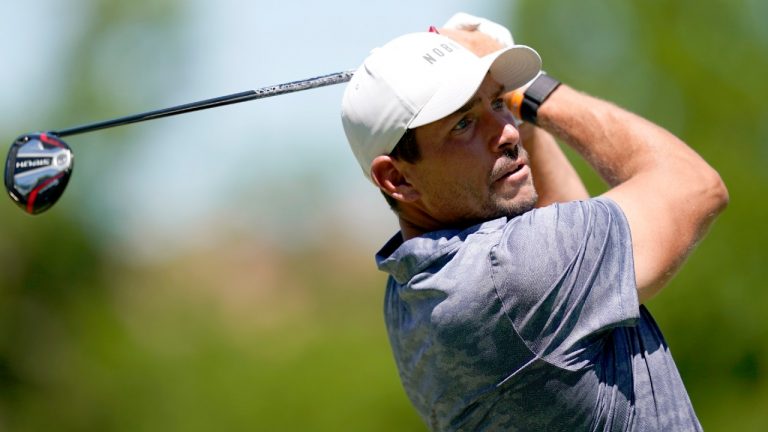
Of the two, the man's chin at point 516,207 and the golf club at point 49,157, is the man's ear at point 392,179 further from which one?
the golf club at point 49,157

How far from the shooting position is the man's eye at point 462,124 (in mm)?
2820

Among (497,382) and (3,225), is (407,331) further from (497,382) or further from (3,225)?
(3,225)

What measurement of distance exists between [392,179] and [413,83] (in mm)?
263

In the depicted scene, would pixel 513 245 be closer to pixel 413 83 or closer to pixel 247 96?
pixel 413 83

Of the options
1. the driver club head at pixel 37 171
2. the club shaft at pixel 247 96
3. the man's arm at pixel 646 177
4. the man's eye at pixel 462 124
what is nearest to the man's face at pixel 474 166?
the man's eye at pixel 462 124

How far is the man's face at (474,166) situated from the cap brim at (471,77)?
50mm

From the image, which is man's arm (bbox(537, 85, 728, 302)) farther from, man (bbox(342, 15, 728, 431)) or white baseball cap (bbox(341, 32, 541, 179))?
white baseball cap (bbox(341, 32, 541, 179))

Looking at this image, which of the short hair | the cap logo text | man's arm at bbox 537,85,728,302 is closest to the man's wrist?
man's arm at bbox 537,85,728,302

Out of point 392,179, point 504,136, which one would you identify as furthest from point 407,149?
point 504,136

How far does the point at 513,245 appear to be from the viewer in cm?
262

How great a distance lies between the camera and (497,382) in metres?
2.73

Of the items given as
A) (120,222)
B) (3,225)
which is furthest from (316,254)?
(3,225)

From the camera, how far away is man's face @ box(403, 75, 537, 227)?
9.21 feet

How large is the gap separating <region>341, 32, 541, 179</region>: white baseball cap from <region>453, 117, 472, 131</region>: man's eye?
0.08 meters
